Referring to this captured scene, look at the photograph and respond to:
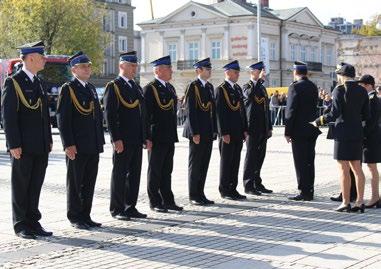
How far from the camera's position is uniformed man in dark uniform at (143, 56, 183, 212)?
9.91m

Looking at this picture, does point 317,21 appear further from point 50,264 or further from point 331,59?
point 50,264

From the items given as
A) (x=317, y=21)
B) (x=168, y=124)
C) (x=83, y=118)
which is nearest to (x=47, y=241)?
(x=83, y=118)

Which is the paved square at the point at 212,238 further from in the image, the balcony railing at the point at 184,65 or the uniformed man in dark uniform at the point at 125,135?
the balcony railing at the point at 184,65

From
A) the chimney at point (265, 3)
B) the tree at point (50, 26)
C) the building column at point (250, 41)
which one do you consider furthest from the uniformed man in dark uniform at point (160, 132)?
the chimney at point (265, 3)

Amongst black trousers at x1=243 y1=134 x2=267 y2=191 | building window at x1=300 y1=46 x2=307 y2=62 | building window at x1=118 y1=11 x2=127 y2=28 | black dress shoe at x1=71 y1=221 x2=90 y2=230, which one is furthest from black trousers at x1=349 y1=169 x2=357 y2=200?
building window at x1=118 y1=11 x2=127 y2=28

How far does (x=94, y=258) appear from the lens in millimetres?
7062

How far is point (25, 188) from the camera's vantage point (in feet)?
26.7

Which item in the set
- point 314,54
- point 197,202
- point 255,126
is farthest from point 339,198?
point 314,54

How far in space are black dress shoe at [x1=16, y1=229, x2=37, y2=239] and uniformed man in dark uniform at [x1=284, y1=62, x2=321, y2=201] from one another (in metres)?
4.35

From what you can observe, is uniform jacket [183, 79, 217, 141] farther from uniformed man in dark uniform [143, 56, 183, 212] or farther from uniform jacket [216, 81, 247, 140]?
uniformed man in dark uniform [143, 56, 183, 212]

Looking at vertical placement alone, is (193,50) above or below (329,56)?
above

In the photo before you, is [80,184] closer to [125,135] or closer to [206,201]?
[125,135]

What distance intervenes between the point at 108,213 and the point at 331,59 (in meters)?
74.4

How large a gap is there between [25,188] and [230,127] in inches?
149
